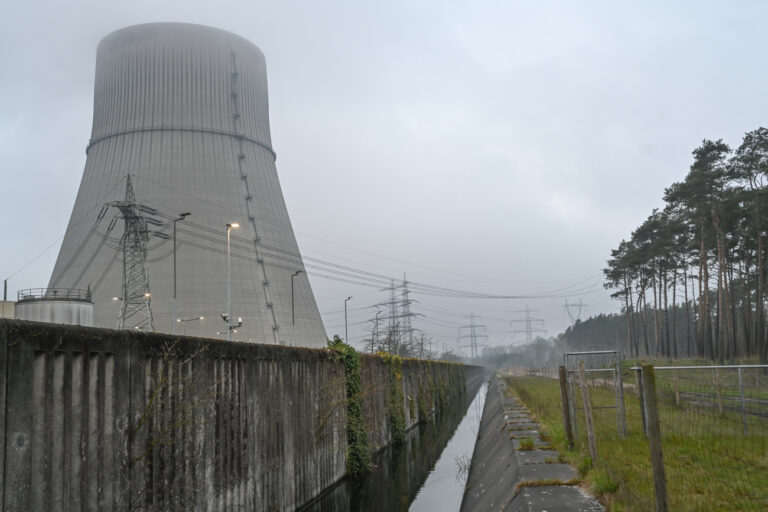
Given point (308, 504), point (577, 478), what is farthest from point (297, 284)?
point (577, 478)

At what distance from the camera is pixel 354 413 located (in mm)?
12883

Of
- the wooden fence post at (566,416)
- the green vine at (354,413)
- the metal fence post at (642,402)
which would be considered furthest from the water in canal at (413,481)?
the metal fence post at (642,402)

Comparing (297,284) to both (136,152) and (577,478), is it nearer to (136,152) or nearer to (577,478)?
(136,152)

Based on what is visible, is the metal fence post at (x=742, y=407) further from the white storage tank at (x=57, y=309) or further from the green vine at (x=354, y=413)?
the white storage tank at (x=57, y=309)

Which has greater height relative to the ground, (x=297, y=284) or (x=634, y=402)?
(x=297, y=284)

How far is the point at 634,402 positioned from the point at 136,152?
29.4 m

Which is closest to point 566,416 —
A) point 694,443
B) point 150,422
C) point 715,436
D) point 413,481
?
point 694,443

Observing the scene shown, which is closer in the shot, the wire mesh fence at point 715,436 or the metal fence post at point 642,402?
the wire mesh fence at point 715,436

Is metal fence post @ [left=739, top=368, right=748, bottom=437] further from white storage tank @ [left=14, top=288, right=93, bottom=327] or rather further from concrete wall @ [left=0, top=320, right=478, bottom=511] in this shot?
white storage tank @ [left=14, top=288, right=93, bottom=327]

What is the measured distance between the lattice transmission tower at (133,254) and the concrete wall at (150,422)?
24770mm

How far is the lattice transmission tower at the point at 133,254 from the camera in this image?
3209cm

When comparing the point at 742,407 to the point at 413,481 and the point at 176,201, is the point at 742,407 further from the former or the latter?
the point at 176,201

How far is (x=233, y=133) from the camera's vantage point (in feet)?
120

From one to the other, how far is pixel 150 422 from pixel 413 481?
8.92m
